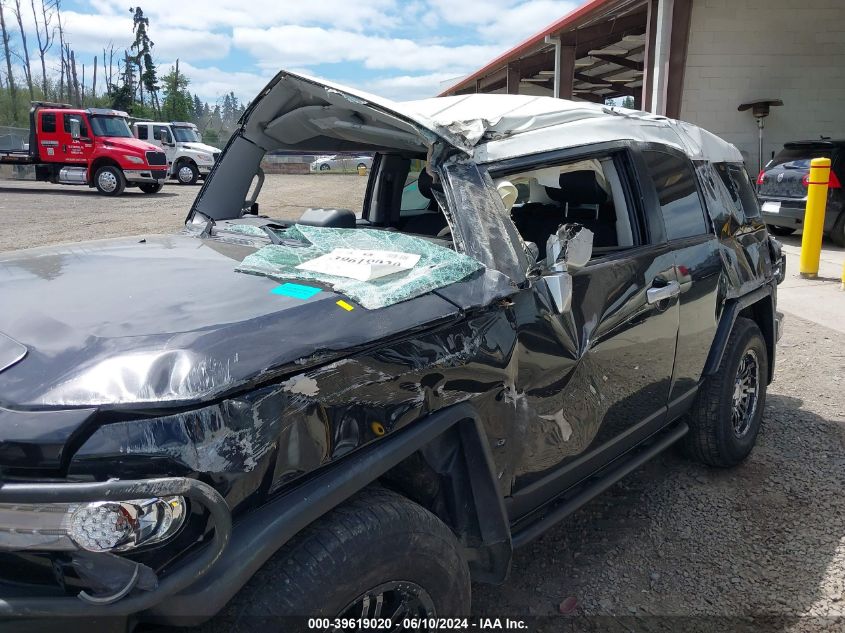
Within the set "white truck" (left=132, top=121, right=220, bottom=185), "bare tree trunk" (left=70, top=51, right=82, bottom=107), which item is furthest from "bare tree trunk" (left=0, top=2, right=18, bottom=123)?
"white truck" (left=132, top=121, right=220, bottom=185)

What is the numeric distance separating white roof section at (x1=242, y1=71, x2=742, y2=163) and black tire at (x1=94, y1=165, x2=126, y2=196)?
1948cm

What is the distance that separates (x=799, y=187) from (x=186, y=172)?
2255 cm

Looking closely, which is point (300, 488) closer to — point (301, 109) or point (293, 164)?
point (301, 109)

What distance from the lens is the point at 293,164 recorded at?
4441 mm

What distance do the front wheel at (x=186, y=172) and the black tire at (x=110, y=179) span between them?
5.89m

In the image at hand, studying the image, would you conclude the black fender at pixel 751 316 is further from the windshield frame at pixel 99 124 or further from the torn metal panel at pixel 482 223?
the windshield frame at pixel 99 124

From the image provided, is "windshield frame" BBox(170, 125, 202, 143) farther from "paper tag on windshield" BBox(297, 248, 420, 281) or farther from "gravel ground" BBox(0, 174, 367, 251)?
"paper tag on windshield" BBox(297, 248, 420, 281)

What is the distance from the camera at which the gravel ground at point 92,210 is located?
32.4ft

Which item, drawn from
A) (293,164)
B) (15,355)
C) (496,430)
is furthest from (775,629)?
(293,164)

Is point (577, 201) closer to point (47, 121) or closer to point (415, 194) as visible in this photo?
point (415, 194)

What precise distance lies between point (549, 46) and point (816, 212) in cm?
1184

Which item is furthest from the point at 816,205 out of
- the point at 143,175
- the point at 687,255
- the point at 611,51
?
the point at 143,175

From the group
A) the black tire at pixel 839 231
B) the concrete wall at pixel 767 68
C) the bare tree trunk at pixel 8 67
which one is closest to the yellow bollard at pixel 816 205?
the black tire at pixel 839 231

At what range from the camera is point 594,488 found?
2.70 meters
